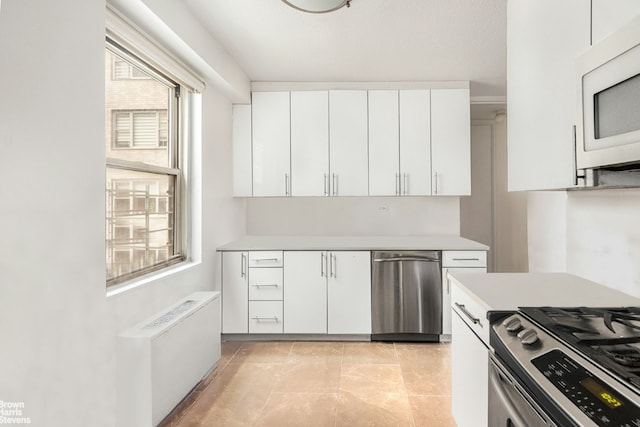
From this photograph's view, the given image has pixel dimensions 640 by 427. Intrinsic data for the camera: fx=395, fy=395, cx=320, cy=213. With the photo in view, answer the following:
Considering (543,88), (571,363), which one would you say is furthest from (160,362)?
(543,88)

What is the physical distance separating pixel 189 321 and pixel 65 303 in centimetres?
98

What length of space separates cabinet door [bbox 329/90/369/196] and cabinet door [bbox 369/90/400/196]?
0.07m

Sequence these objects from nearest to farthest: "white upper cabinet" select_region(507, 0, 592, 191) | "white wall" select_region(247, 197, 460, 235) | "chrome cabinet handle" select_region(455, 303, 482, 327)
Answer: "white upper cabinet" select_region(507, 0, 592, 191), "chrome cabinet handle" select_region(455, 303, 482, 327), "white wall" select_region(247, 197, 460, 235)

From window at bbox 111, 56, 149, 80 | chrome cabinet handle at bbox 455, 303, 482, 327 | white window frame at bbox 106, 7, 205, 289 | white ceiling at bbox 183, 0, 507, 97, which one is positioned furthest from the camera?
white ceiling at bbox 183, 0, 507, 97

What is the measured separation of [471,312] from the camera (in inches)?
68.1

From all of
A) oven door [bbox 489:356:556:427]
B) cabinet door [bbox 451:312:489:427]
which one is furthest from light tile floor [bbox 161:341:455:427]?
oven door [bbox 489:356:556:427]

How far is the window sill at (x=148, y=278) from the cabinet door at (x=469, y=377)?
1729 mm

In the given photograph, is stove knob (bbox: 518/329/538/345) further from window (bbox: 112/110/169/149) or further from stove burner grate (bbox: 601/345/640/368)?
window (bbox: 112/110/169/149)

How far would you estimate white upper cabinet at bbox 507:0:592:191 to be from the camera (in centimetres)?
146

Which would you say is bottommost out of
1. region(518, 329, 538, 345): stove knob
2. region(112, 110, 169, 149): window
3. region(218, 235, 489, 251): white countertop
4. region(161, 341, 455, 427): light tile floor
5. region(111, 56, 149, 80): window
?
region(161, 341, 455, 427): light tile floor

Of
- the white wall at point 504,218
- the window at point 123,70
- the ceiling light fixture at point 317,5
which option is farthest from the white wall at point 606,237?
the white wall at point 504,218

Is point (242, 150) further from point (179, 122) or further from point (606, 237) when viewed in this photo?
point (606, 237)

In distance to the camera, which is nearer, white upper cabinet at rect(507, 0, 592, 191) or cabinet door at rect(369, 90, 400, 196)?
white upper cabinet at rect(507, 0, 592, 191)

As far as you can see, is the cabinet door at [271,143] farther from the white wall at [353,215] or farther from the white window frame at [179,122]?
the white window frame at [179,122]
